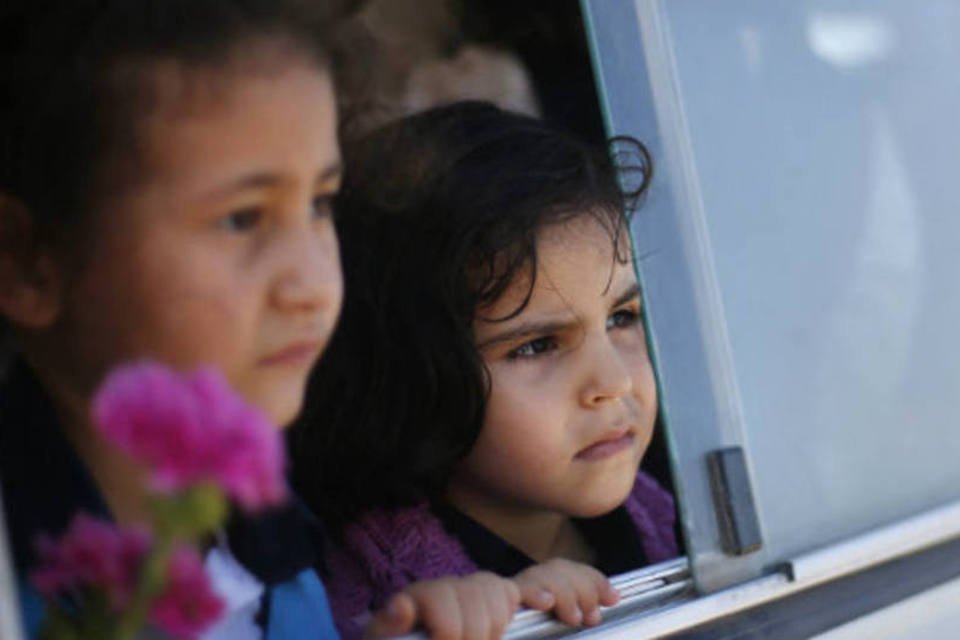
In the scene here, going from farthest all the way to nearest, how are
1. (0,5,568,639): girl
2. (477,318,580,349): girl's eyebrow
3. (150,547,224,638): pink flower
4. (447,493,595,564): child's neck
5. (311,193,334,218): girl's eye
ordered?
1. (447,493,595,564): child's neck
2. (477,318,580,349): girl's eyebrow
3. (311,193,334,218): girl's eye
4. (0,5,568,639): girl
5. (150,547,224,638): pink flower

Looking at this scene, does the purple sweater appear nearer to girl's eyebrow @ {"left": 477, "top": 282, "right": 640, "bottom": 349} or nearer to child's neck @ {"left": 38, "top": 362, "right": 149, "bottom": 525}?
girl's eyebrow @ {"left": 477, "top": 282, "right": 640, "bottom": 349}

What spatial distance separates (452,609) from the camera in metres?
1.71

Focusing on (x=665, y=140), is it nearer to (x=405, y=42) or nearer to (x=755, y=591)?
(x=405, y=42)

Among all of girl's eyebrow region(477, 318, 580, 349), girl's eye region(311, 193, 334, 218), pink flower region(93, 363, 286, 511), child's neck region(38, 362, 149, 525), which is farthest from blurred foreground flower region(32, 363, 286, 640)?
girl's eyebrow region(477, 318, 580, 349)

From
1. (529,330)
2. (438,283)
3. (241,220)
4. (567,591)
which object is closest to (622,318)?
(529,330)

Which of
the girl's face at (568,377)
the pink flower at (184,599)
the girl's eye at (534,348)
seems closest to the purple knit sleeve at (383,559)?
the girl's face at (568,377)

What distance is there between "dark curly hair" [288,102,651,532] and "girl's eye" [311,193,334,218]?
1.18ft

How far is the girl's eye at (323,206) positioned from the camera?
142cm

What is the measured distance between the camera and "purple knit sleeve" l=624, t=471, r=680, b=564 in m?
2.14

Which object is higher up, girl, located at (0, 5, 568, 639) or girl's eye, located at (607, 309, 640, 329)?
girl, located at (0, 5, 568, 639)

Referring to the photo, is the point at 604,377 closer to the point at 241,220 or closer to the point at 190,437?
the point at 241,220

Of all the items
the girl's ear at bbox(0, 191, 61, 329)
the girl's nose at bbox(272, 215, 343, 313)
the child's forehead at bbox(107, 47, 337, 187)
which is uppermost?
the child's forehead at bbox(107, 47, 337, 187)

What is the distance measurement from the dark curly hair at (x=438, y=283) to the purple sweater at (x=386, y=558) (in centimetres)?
3

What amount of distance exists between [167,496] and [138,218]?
34 cm
